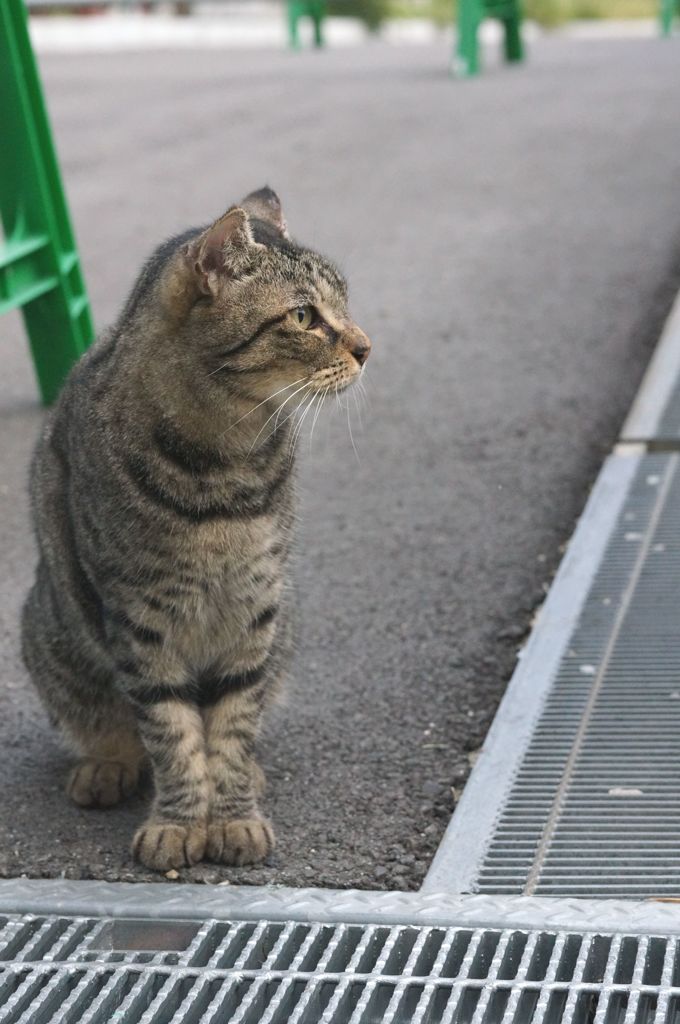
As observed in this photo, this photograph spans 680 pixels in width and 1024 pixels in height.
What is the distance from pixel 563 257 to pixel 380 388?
214cm

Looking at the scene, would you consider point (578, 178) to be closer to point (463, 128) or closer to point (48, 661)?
point (463, 128)

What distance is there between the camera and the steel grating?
2.85 metres

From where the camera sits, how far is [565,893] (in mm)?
2781

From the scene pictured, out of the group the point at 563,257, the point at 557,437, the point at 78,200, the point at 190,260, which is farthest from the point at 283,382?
the point at 78,200

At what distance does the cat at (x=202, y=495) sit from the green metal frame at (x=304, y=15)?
1581 centimetres

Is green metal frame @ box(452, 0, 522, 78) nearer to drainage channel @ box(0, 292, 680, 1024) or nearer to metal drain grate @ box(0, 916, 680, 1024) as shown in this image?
drainage channel @ box(0, 292, 680, 1024)

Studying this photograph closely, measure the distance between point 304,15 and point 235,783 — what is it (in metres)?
17.3

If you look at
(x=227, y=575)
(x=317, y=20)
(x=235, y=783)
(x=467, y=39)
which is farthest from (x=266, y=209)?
(x=317, y=20)

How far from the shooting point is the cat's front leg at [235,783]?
2967 millimetres

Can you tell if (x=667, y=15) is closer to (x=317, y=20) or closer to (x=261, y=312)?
(x=317, y=20)

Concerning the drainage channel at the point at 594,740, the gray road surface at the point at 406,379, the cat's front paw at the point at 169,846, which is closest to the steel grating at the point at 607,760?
the drainage channel at the point at 594,740

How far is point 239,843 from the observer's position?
2.96m

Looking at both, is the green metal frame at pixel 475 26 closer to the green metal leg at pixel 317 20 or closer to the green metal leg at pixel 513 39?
the green metal leg at pixel 513 39

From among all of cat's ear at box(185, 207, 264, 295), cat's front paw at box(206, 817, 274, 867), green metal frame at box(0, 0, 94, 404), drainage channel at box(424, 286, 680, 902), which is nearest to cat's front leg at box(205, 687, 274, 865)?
cat's front paw at box(206, 817, 274, 867)
